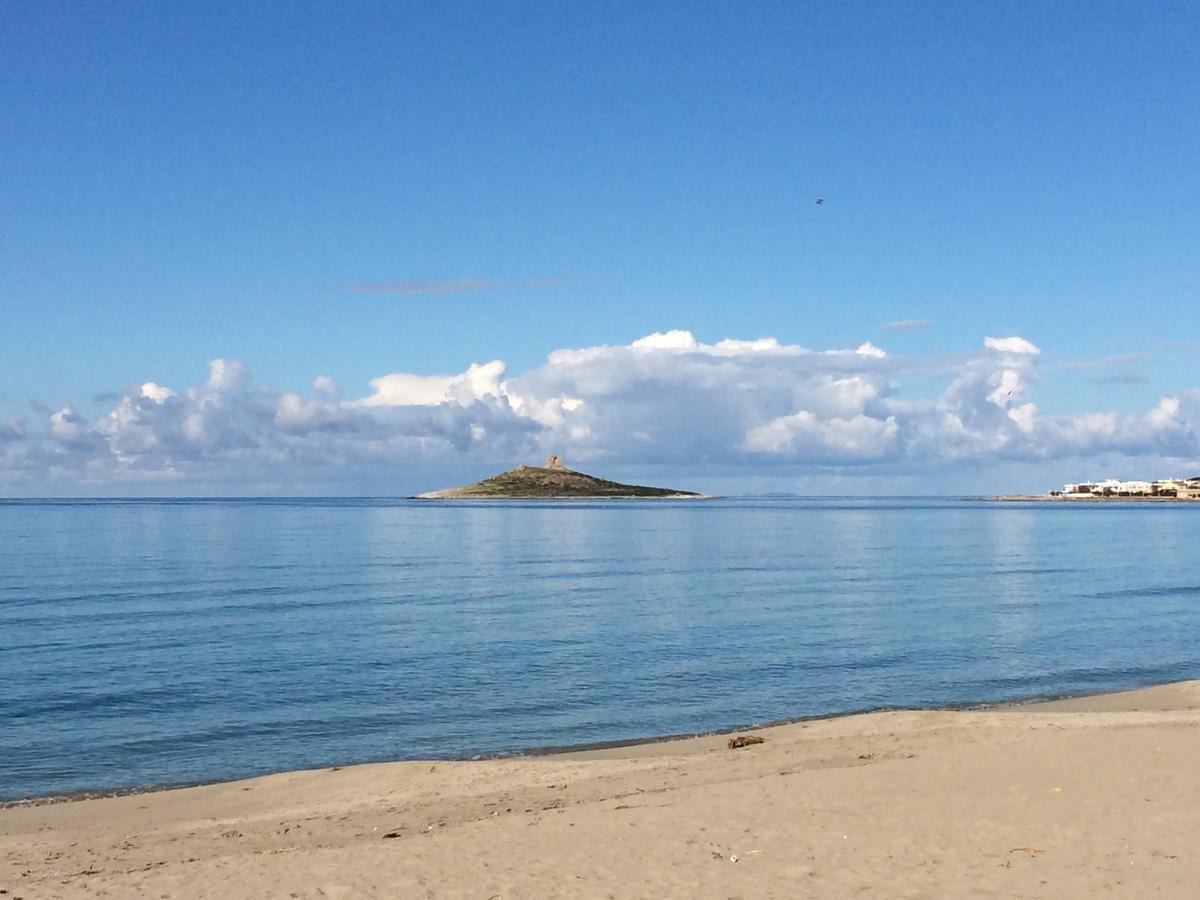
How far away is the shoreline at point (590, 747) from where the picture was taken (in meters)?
21.5

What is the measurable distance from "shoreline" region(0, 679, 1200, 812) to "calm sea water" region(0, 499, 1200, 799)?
425mm

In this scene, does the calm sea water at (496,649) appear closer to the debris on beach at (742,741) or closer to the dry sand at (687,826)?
the debris on beach at (742,741)

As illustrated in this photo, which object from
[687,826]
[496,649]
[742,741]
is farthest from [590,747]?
[496,649]

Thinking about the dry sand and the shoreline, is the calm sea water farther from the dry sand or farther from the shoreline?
the dry sand

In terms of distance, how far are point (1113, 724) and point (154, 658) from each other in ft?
100

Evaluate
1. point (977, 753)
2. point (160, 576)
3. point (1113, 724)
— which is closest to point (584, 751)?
point (977, 753)

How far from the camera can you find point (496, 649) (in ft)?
129

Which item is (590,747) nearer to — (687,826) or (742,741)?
(742,741)

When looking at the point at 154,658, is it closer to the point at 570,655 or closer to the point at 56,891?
the point at 570,655

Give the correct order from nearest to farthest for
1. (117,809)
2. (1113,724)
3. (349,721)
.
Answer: (117,809) < (1113,724) < (349,721)

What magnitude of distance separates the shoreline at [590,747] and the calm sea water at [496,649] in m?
0.43

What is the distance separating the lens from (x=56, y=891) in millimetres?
13805

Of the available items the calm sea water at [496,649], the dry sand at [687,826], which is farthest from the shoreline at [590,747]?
the dry sand at [687,826]

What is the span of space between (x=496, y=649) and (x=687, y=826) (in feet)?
78.1
